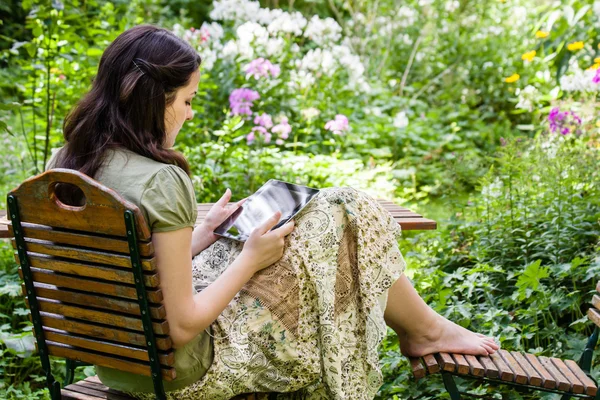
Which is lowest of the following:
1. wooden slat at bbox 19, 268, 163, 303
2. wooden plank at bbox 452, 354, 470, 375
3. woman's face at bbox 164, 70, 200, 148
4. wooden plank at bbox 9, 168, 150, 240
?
wooden plank at bbox 452, 354, 470, 375

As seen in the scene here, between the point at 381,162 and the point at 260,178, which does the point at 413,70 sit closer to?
the point at 381,162

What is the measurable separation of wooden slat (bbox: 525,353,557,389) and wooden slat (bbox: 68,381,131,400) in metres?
1.21

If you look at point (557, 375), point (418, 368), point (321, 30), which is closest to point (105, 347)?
point (418, 368)

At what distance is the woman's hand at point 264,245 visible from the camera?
6.04 ft

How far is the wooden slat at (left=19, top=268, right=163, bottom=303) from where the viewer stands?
63.5 inches

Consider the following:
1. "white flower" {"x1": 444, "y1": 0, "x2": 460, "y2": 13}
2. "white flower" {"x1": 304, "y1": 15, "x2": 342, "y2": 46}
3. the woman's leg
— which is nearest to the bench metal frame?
the woman's leg

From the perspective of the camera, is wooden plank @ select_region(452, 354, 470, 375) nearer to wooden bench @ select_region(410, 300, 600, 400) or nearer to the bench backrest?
wooden bench @ select_region(410, 300, 600, 400)

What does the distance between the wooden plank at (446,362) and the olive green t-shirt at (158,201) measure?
766mm

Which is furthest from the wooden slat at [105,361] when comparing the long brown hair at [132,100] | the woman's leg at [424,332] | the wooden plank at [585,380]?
the wooden plank at [585,380]

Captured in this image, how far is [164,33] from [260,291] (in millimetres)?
728

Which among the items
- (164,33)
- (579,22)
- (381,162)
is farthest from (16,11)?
(164,33)

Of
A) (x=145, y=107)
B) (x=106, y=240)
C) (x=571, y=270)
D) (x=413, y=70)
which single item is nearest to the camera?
(x=106, y=240)

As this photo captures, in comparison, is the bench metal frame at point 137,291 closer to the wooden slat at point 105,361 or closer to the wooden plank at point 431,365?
the wooden slat at point 105,361

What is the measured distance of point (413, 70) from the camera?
774 cm
